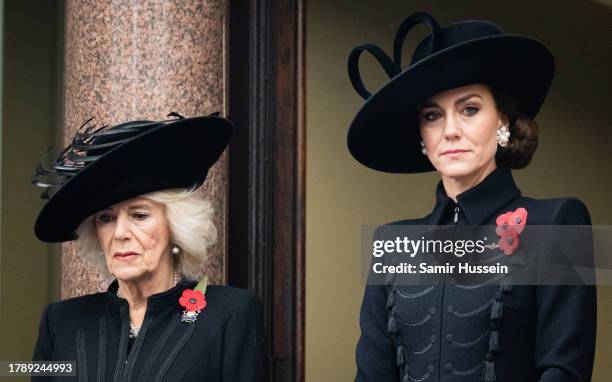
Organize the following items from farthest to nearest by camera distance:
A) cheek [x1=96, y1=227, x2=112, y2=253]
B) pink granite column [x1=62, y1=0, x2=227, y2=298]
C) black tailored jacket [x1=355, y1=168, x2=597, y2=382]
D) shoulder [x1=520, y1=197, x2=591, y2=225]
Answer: pink granite column [x1=62, y1=0, x2=227, y2=298] < cheek [x1=96, y1=227, x2=112, y2=253] < shoulder [x1=520, y1=197, x2=591, y2=225] < black tailored jacket [x1=355, y1=168, x2=597, y2=382]

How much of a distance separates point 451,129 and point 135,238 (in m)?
1.05

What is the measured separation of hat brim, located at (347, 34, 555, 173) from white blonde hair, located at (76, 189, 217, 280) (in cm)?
61

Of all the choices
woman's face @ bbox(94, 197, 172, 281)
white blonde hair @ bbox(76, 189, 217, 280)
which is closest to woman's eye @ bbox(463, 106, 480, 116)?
white blonde hair @ bbox(76, 189, 217, 280)

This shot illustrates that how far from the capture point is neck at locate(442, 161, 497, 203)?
396 centimetres

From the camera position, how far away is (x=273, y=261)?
19.6ft

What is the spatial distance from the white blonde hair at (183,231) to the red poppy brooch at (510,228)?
37.4 inches

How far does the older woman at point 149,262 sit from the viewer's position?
397 cm

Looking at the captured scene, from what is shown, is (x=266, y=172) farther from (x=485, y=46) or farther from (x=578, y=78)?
(x=485, y=46)

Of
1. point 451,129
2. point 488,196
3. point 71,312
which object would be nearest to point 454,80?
point 451,129

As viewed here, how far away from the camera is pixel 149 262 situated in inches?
158

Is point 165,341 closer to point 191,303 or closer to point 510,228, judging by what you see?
point 191,303

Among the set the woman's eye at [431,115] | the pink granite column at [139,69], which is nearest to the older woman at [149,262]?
the woman's eye at [431,115]

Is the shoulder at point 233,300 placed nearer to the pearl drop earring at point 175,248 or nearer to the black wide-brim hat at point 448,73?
the pearl drop earring at point 175,248

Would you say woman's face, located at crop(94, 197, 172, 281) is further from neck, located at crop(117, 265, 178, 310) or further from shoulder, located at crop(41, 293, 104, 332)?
shoulder, located at crop(41, 293, 104, 332)
